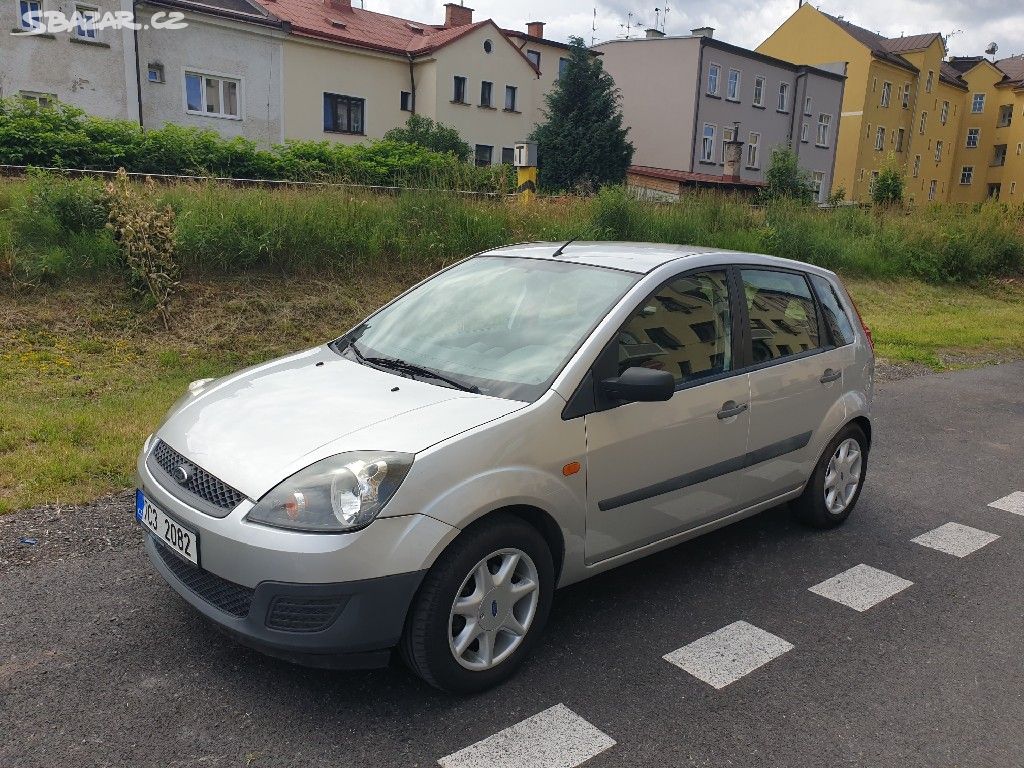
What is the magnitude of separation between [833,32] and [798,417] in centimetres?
5943

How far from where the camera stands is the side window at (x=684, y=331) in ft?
12.0

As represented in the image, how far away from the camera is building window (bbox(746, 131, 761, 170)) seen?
1901 inches

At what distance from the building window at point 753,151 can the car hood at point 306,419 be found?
1919 inches

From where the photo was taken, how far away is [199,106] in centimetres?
3091

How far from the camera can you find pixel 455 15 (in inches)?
1738

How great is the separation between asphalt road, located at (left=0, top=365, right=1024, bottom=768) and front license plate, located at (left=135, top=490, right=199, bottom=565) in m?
0.49

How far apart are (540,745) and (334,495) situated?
1.12 m

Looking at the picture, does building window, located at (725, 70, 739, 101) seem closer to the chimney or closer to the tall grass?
the chimney

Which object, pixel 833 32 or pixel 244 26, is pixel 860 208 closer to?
pixel 244 26

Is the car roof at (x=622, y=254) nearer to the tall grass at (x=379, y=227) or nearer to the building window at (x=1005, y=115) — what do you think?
the tall grass at (x=379, y=227)

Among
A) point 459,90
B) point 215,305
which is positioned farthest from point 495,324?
point 459,90

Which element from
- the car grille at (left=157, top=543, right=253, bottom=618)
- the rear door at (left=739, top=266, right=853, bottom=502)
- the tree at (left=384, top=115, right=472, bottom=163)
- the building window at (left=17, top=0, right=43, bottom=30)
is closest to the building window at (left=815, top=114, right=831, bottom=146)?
the tree at (left=384, top=115, right=472, bottom=163)

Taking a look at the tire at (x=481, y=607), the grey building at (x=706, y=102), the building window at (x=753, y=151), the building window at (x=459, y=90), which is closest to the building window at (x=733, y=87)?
the grey building at (x=706, y=102)

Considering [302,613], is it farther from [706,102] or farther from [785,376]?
[706,102]
